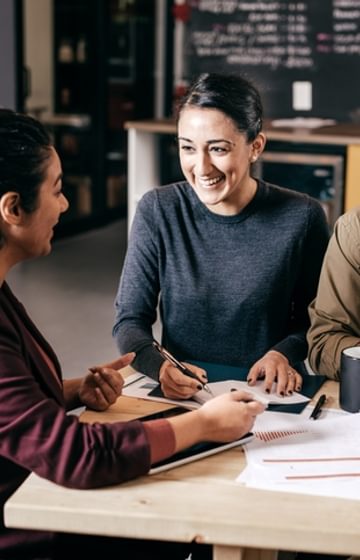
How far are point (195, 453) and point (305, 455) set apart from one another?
16cm

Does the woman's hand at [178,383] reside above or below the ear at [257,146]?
below

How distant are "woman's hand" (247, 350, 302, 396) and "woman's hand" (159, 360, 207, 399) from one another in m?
0.11

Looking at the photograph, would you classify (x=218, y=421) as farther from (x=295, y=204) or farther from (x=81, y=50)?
(x=81, y=50)

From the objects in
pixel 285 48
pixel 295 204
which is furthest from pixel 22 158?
pixel 285 48

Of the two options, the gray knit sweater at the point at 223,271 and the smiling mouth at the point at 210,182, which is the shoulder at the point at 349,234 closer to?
the gray knit sweater at the point at 223,271

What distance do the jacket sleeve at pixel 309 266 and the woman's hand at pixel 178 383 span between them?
1.52ft

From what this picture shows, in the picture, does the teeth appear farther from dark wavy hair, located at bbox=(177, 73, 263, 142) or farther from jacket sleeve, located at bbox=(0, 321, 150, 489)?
jacket sleeve, located at bbox=(0, 321, 150, 489)

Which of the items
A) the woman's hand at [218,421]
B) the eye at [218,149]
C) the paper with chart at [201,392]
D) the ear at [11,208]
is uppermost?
the eye at [218,149]

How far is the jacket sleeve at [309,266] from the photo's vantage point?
2.02 meters

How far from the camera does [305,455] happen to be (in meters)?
1.30

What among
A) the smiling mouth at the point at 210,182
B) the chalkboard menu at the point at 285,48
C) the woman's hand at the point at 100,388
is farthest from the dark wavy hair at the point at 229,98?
the chalkboard menu at the point at 285,48

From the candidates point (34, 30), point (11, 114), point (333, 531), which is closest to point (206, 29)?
point (34, 30)

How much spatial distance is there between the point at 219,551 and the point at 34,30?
18.4 ft

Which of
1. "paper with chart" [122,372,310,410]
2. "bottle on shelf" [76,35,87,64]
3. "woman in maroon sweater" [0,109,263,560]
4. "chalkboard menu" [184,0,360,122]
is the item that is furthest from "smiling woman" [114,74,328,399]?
"bottle on shelf" [76,35,87,64]
